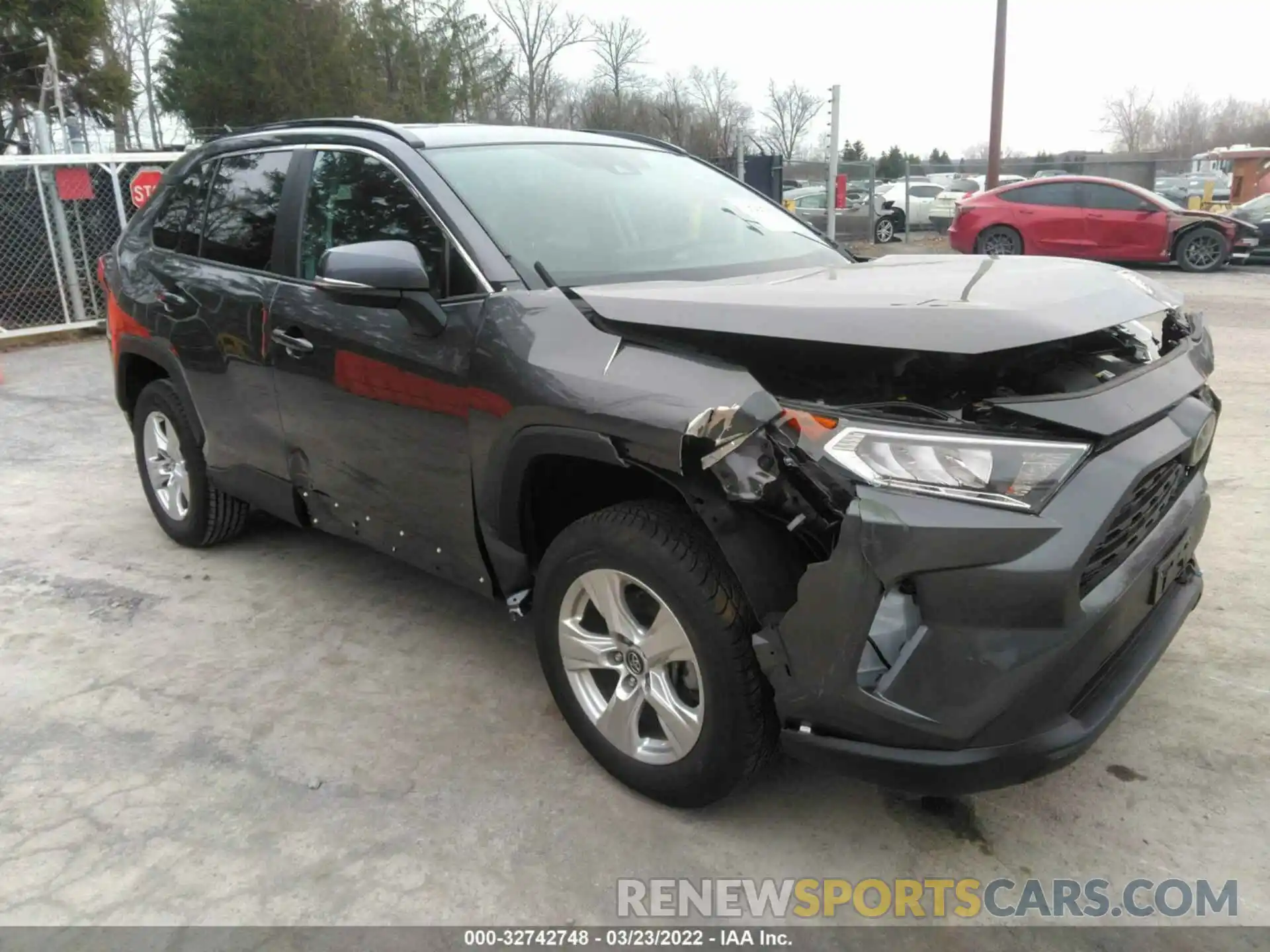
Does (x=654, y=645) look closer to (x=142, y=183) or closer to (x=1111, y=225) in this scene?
(x=142, y=183)

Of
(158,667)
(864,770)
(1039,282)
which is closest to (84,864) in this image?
(158,667)

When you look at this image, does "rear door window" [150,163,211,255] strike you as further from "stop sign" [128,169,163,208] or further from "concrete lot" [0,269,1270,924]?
"stop sign" [128,169,163,208]

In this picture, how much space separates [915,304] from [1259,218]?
17.2m

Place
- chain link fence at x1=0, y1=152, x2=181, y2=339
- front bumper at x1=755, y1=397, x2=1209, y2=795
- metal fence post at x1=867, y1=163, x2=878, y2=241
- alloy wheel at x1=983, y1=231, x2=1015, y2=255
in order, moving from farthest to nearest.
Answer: metal fence post at x1=867, y1=163, x2=878, y2=241
alloy wheel at x1=983, y1=231, x2=1015, y2=255
chain link fence at x1=0, y1=152, x2=181, y2=339
front bumper at x1=755, y1=397, x2=1209, y2=795

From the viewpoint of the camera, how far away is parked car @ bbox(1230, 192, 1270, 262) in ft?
50.7

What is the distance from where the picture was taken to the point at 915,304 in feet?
7.19

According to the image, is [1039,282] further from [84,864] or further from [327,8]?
[327,8]

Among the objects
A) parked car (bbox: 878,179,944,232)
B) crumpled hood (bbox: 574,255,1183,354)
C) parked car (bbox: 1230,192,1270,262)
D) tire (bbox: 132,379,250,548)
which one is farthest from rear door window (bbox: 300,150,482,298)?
parked car (bbox: 878,179,944,232)

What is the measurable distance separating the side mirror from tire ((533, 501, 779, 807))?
822 millimetres

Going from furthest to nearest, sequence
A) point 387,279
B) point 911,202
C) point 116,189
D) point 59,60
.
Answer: point 911,202 → point 59,60 → point 116,189 → point 387,279

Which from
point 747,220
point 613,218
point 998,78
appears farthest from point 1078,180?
point 613,218

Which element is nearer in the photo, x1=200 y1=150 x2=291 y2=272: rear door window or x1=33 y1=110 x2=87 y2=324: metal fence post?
x1=200 y1=150 x2=291 y2=272: rear door window

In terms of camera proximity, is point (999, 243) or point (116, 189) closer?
point (116, 189)

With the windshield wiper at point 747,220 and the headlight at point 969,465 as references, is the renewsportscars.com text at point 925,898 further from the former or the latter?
the windshield wiper at point 747,220
